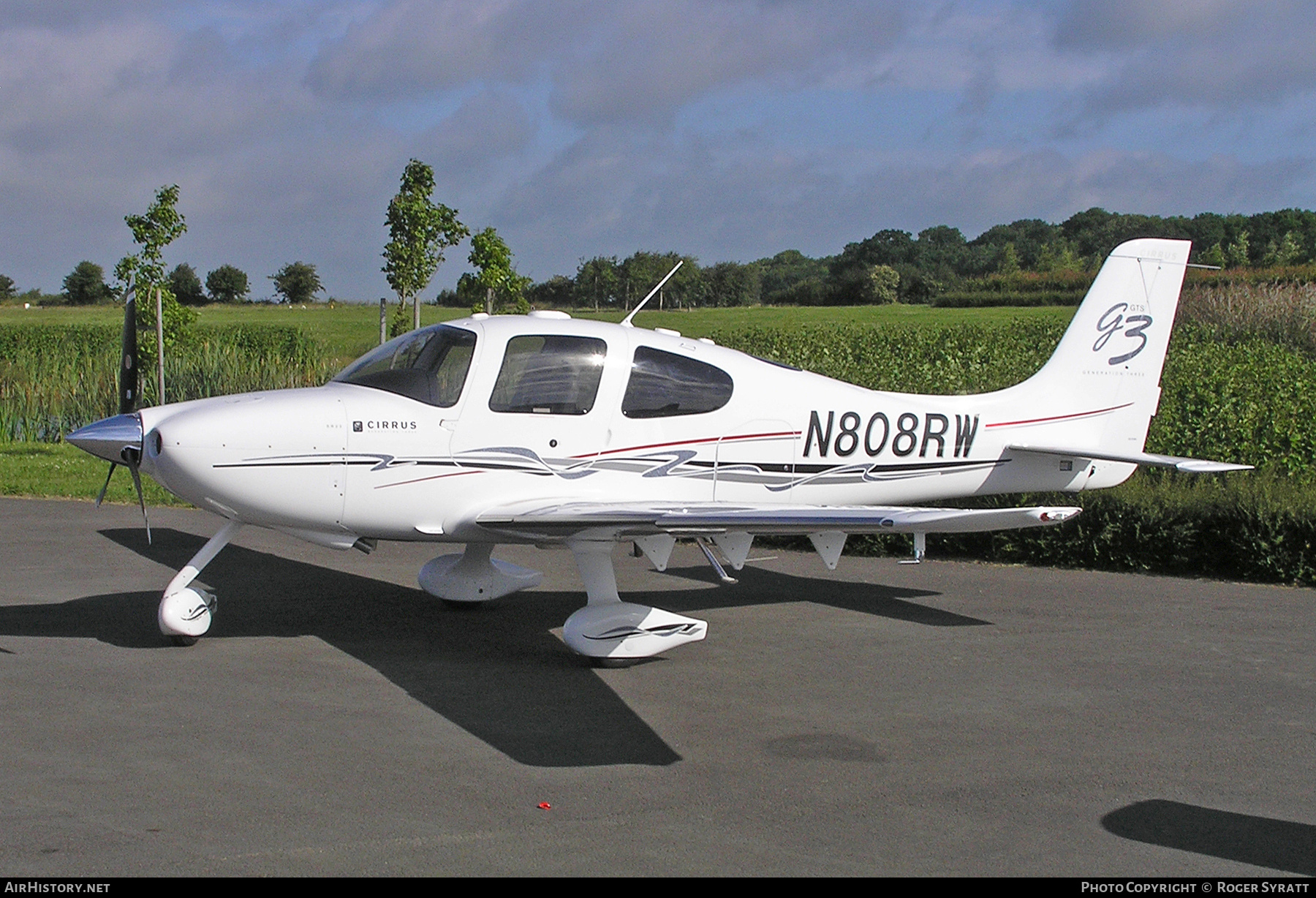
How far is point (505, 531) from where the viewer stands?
7.71m

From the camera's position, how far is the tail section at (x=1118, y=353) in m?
9.73

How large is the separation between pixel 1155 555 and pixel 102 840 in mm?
9287

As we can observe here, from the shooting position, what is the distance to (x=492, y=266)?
18266mm

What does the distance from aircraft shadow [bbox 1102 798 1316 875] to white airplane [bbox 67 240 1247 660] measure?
1.77m

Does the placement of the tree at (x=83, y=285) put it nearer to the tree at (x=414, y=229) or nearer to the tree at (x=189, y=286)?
the tree at (x=189, y=286)

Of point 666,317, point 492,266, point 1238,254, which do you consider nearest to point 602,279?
point 492,266

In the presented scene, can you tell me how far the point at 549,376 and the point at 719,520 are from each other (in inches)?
69.5

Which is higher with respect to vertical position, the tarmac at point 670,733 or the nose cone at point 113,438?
the nose cone at point 113,438

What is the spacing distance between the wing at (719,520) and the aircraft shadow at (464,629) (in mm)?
904

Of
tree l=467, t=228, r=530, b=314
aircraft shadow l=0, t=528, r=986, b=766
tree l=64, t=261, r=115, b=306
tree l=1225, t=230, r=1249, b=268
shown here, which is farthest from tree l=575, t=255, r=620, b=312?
tree l=64, t=261, r=115, b=306

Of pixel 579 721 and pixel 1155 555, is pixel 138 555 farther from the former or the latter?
pixel 1155 555

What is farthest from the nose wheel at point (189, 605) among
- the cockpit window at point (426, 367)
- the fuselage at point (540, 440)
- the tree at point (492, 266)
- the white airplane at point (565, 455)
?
the tree at point (492, 266)

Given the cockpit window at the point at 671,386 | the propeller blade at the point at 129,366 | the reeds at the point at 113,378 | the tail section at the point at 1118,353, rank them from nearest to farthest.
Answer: the cockpit window at the point at 671,386, the propeller blade at the point at 129,366, the tail section at the point at 1118,353, the reeds at the point at 113,378

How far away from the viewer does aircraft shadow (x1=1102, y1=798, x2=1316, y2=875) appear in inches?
181
